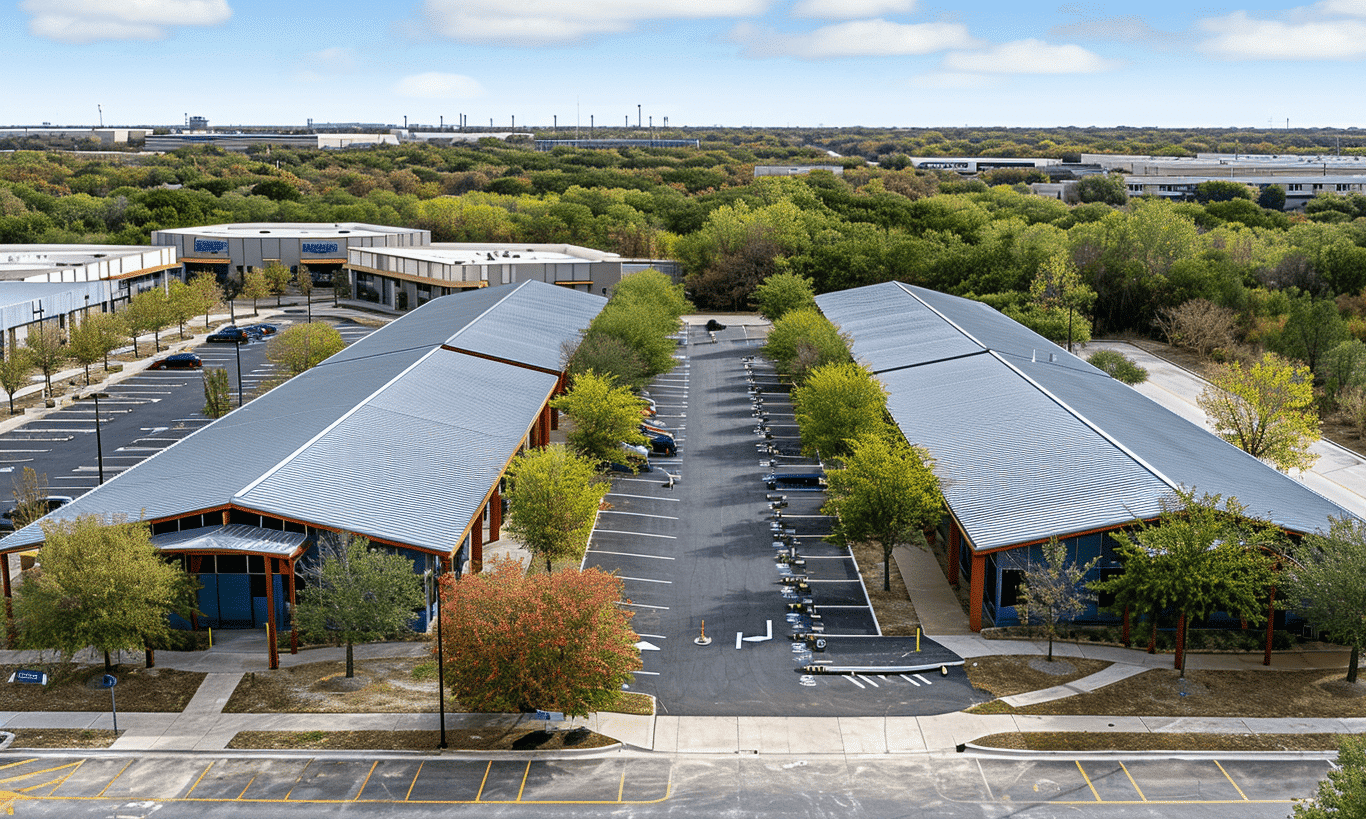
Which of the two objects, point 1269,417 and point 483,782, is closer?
point 483,782

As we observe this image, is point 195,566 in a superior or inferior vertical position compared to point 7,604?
superior

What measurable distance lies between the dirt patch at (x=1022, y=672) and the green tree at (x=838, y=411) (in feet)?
50.0

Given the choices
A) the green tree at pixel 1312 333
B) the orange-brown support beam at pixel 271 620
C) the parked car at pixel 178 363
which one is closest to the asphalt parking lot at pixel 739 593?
the orange-brown support beam at pixel 271 620

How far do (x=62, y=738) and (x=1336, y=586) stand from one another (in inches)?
1494

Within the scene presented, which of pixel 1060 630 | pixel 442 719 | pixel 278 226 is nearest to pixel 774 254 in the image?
pixel 278 226

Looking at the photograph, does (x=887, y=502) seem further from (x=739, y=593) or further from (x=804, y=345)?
(x=804, y=345)

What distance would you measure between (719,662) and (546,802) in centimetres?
957

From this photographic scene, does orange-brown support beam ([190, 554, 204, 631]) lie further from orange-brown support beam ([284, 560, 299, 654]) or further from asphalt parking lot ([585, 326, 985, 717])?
asphalt parking lot ([585, 326, 985, 717])

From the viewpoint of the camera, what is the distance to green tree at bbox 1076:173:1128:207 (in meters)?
167

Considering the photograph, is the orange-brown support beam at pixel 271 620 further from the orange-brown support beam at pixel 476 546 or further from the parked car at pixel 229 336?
the parked car at pixel 229 336

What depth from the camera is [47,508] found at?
46.7 meters

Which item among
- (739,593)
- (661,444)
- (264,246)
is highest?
(264,246)

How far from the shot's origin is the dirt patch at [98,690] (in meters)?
33.6

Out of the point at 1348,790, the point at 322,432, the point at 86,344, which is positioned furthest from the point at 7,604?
the point at 86,344
